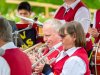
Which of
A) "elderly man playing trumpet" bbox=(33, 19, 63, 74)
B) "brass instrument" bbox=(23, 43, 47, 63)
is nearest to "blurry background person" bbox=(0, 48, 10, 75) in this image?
"brass instrument" bbox=(23, 43, 47, 63)

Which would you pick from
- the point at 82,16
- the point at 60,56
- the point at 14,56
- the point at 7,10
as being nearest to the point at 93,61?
the point at 82,16

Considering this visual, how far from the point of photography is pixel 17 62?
131 inches

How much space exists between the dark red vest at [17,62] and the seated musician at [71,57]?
0.58m

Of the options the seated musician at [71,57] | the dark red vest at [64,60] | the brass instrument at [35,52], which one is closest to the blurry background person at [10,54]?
the seated musician at [71,57]

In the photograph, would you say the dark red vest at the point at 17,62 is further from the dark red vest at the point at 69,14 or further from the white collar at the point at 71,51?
the dark red vest at the point at 69,14

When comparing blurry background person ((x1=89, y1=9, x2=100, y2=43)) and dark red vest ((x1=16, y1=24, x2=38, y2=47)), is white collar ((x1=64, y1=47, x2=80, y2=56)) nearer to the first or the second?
blurry background person ((x1=89, y1=9, x2=100, y2=43))

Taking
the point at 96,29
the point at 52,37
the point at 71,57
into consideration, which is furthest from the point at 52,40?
the point at 96,29

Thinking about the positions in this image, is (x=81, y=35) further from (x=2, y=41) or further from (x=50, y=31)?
(x=2, y=41)

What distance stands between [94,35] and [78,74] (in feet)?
5.93

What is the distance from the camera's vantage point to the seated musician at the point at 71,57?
3.93 meters

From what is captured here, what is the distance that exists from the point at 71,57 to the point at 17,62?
0.77 meters

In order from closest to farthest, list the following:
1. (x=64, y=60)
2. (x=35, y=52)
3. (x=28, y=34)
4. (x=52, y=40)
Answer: (x=64, y=60) → (x=52, y=40) → (x=35, y=52) → (x=28, y=34)

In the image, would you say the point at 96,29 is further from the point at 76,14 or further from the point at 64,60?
the point at 64,60

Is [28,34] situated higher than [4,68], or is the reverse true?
[4,68]
